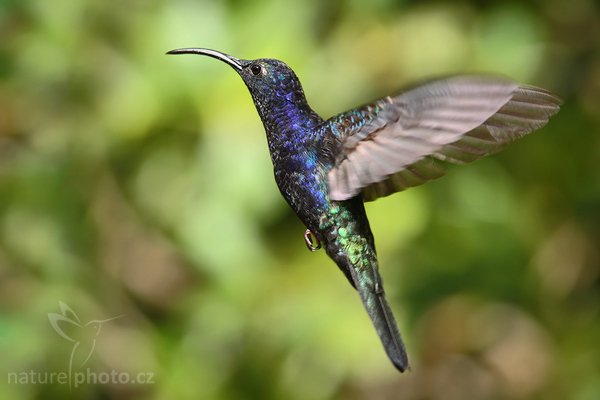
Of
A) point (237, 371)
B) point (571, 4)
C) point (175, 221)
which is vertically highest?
point (571, 4)

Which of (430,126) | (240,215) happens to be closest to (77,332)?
(240,215)

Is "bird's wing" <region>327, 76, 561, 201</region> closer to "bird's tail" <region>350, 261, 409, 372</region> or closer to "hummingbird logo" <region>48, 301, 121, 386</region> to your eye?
"bird's tail" <region>350, 261, 409, 372</region>

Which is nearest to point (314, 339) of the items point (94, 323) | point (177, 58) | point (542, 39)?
point (94, 323)

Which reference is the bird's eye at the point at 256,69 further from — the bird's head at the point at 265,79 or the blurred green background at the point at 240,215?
the blurred green background at the point at 240,215

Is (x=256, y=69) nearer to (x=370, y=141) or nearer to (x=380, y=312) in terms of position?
(x=370, y=141)

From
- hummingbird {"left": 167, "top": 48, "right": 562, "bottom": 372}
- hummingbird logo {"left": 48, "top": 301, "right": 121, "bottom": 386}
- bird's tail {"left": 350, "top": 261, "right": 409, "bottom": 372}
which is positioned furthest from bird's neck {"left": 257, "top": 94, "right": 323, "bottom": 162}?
hummingbird logo {"left": 48, "top": 301, "right": 121, "bottom": 386}

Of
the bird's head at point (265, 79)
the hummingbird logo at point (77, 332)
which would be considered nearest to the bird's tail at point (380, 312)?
the bird's head at point (265, 79)

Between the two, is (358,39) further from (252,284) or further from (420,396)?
(420,396)
